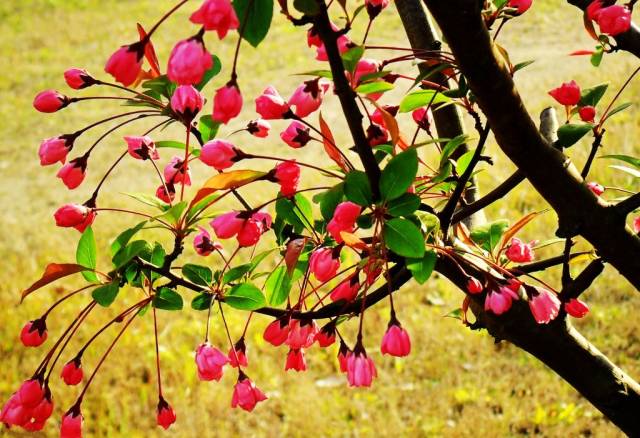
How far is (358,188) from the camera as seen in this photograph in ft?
3.05

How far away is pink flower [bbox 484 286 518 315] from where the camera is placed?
101 centimetres

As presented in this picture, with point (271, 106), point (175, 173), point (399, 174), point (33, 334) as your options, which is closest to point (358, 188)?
point (399, 174)

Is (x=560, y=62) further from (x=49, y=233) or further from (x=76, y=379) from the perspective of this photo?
(x=76, y=379)

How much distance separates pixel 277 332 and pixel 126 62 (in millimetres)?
464

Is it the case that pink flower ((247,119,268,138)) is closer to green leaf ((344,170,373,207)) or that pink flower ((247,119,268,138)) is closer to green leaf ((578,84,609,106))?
green leaf ((344,170,373,207))

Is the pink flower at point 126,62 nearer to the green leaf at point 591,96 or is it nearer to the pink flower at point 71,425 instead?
the pink flower at point 71,425

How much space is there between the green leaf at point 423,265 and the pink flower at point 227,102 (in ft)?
1.04

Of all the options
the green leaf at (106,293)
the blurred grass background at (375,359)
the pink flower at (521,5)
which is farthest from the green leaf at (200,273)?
the blurred grass background at (375,359)

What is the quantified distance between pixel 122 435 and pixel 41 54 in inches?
353

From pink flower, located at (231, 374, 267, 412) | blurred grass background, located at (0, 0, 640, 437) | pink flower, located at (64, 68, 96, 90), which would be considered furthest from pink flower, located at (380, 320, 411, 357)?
blurred grass background, located at (0, 0, 640, 437)

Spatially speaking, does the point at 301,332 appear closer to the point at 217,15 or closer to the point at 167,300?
the point at 167,300

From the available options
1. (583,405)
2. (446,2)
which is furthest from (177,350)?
(446,2)

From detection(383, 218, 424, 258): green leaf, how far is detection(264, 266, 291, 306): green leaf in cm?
23

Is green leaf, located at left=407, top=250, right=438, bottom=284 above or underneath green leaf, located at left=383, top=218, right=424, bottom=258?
underneath
